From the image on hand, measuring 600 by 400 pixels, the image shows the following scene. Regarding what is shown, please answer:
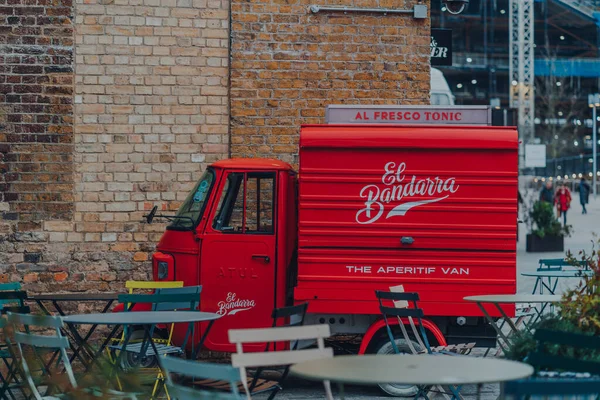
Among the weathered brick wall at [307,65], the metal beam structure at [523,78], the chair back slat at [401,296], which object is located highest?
the metal beam structure at [523,78]

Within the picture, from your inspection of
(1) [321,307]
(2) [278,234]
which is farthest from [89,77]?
(1) [321,307]

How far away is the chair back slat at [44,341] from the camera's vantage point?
5.79 meters

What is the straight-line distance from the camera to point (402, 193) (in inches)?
362

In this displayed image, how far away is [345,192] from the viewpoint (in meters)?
9.22

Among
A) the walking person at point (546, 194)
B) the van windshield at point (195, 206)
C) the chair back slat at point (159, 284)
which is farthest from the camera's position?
the walking person at point (546, 194)

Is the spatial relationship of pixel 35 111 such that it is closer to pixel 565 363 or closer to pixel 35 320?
pixel 35 320

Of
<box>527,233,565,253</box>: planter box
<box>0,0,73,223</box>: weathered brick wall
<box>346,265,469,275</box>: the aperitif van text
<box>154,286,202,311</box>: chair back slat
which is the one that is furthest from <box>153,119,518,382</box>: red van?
<box>527,233,565,253</box>: planter box

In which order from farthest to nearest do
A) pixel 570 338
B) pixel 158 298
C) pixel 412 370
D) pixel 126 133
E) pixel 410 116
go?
pixel 126 133
pixel 410 116
pixel 158 298
pixel 570 338
pixel 412 370

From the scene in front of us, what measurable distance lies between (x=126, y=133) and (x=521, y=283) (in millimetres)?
8677

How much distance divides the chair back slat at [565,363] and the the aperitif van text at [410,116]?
13.6 feet

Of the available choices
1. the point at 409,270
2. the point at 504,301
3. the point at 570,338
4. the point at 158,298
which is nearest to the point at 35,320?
the point at 570,338

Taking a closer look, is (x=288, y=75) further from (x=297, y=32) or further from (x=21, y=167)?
(x=21, y=167)

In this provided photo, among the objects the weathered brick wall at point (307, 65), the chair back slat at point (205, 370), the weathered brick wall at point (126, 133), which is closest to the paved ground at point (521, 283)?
the weathered brick wall at point (126, 133)

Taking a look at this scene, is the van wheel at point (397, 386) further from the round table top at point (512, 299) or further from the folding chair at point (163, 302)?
the folding chair at point (163, 302)
